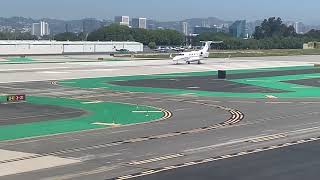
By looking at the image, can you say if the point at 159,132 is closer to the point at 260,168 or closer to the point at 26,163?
the point at 26,163

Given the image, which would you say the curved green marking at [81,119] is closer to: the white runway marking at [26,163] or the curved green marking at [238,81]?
the white runway marking at [26,163]

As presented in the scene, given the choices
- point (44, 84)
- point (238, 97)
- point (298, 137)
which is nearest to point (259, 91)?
point (238, 97)

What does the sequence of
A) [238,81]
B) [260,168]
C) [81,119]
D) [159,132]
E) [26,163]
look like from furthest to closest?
1. [238,81]
2. [81,119]
3. [159,132]
4. [26,163]
5. [260,168]

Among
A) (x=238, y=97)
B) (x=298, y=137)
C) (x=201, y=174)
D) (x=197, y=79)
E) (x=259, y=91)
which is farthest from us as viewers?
(x=197, y=79)

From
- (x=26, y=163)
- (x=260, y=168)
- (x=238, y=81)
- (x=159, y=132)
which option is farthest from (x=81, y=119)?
(x=238, y=81)

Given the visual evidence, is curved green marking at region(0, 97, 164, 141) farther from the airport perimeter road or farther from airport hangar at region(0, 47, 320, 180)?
the airport perimeter road

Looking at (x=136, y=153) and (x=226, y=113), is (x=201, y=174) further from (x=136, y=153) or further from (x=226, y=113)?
(x=226, y=113)
